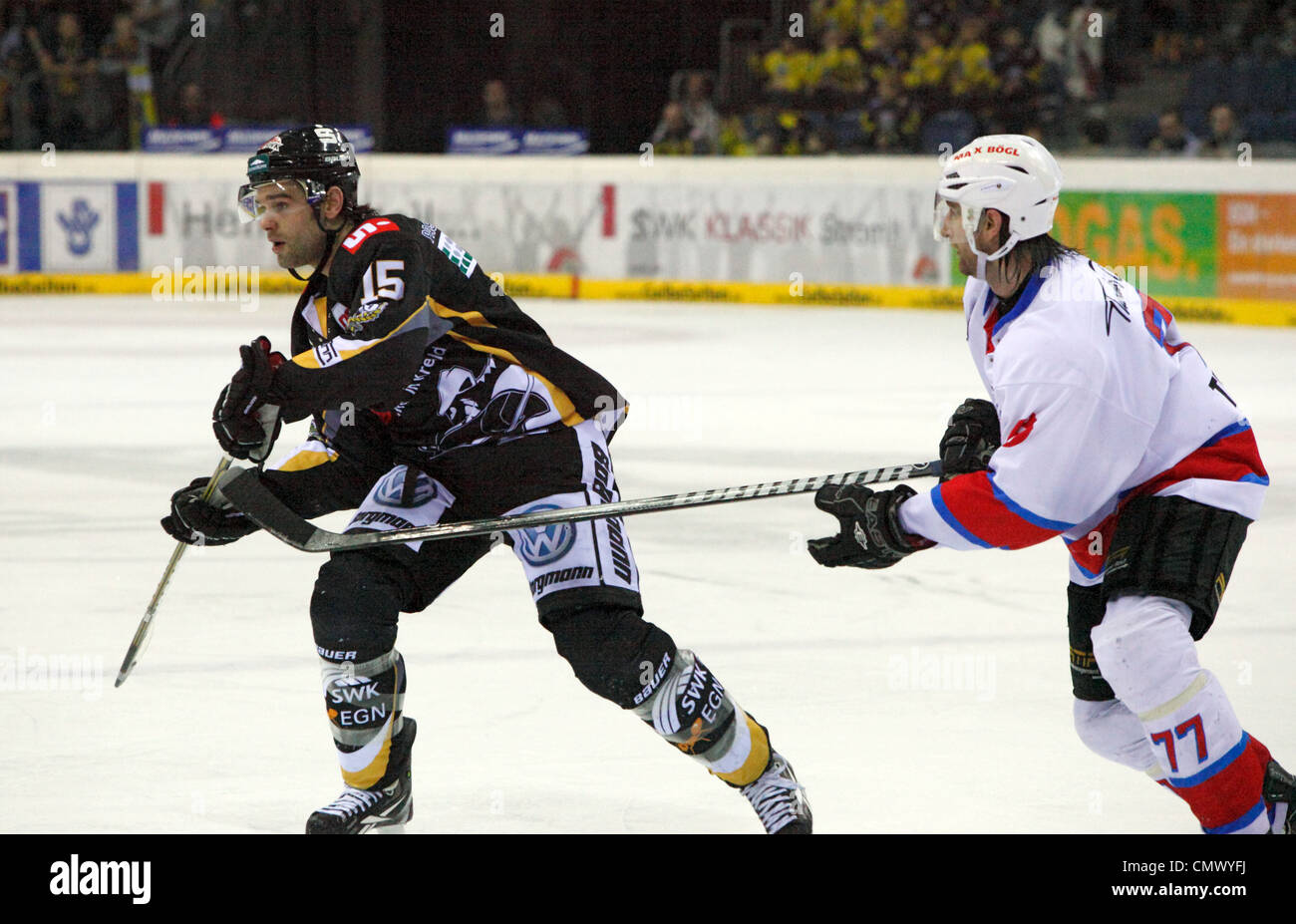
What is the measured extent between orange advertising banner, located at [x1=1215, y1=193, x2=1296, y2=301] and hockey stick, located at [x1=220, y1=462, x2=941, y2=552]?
10.5 metres

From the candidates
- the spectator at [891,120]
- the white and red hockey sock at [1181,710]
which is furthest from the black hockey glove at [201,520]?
the spectator at [891,120]

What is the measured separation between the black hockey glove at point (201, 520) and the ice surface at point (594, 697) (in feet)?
1.61

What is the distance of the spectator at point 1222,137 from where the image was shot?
45.2 feet

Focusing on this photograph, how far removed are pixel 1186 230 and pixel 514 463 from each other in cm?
1084

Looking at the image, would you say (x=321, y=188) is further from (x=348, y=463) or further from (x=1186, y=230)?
(x=1186, y=230)

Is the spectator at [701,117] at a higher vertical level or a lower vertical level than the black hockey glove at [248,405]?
higher

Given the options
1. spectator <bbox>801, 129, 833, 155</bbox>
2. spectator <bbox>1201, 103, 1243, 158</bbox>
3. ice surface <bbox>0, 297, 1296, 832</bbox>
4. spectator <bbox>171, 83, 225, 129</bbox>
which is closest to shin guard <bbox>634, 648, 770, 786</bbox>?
ice surface <bbox>0, 297, 1296, 832</bbox>

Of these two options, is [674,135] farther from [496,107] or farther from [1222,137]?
[1222,137]

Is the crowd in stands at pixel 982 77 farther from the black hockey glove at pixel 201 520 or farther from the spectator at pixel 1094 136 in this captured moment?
the black hockey glove at pixel 201 520

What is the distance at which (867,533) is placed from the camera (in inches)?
115

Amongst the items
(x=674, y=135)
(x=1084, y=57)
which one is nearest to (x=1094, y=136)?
(x=1084, y=57)

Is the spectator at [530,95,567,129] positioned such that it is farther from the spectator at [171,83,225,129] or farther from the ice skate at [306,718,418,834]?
the ice skate at [306,718,418,834]

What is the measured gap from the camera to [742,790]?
329 centimetres
